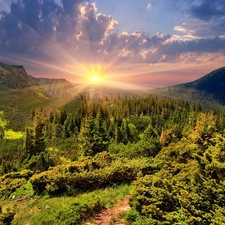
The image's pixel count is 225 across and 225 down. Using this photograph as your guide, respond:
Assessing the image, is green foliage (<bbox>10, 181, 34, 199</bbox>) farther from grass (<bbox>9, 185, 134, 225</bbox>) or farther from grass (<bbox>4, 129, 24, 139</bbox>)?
grass (<bbox>4, 129, 24, 139</bbox>)

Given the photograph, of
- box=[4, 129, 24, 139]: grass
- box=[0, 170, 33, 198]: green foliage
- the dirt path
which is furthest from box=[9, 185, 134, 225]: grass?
box=[4, 129, 24, 139]: grass

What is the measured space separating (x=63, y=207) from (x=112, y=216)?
3048mm

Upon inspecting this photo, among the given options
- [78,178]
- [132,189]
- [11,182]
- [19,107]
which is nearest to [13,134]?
[19,107]

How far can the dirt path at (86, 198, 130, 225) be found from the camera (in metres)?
13.2

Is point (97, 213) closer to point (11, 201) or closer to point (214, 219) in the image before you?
point (214, 219)

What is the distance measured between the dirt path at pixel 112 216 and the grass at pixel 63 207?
455 mm

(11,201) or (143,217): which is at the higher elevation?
(143,217)

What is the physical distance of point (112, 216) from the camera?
45.8ft

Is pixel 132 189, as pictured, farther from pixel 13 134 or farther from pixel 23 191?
pixel 13 134

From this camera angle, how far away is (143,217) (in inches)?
481

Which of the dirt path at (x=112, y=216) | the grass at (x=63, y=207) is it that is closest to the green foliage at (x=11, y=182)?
the grass at (x=63, y=207)

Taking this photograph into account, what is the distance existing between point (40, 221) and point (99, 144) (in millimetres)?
34204

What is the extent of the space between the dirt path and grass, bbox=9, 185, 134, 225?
45cm

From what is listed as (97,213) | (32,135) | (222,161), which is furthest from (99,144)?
Answer: (222,161)
